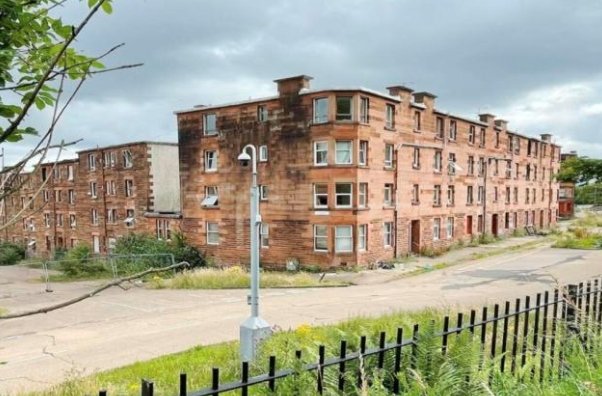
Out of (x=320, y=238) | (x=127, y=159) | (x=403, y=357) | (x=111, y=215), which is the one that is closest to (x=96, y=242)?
(x=111, y=215)

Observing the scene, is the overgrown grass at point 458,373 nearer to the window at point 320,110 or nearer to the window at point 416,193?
the window at point 320,110

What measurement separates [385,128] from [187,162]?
49.9 ft

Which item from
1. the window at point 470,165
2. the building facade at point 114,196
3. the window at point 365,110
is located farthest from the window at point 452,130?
the building facade at point 114,196

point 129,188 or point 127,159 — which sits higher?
point 127,159

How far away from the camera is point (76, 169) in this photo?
1967 inches

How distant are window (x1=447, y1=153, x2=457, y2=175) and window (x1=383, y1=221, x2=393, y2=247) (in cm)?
985

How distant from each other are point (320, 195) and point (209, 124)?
11.2 metres

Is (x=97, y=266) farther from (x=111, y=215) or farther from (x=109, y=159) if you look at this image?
(x=109, y=159)

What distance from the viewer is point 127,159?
145 feet

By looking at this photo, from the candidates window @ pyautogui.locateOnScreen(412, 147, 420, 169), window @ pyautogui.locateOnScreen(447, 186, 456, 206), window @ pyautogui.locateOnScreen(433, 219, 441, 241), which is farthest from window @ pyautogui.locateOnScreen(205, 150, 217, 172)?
window @ pyautogui.locateOnScreen(447, 186, 456, 206)

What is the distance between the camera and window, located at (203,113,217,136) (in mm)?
35406

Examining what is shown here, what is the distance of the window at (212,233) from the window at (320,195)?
900 centimetres

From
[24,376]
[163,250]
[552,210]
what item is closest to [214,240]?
[163,250]

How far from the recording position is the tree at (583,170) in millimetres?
13977
